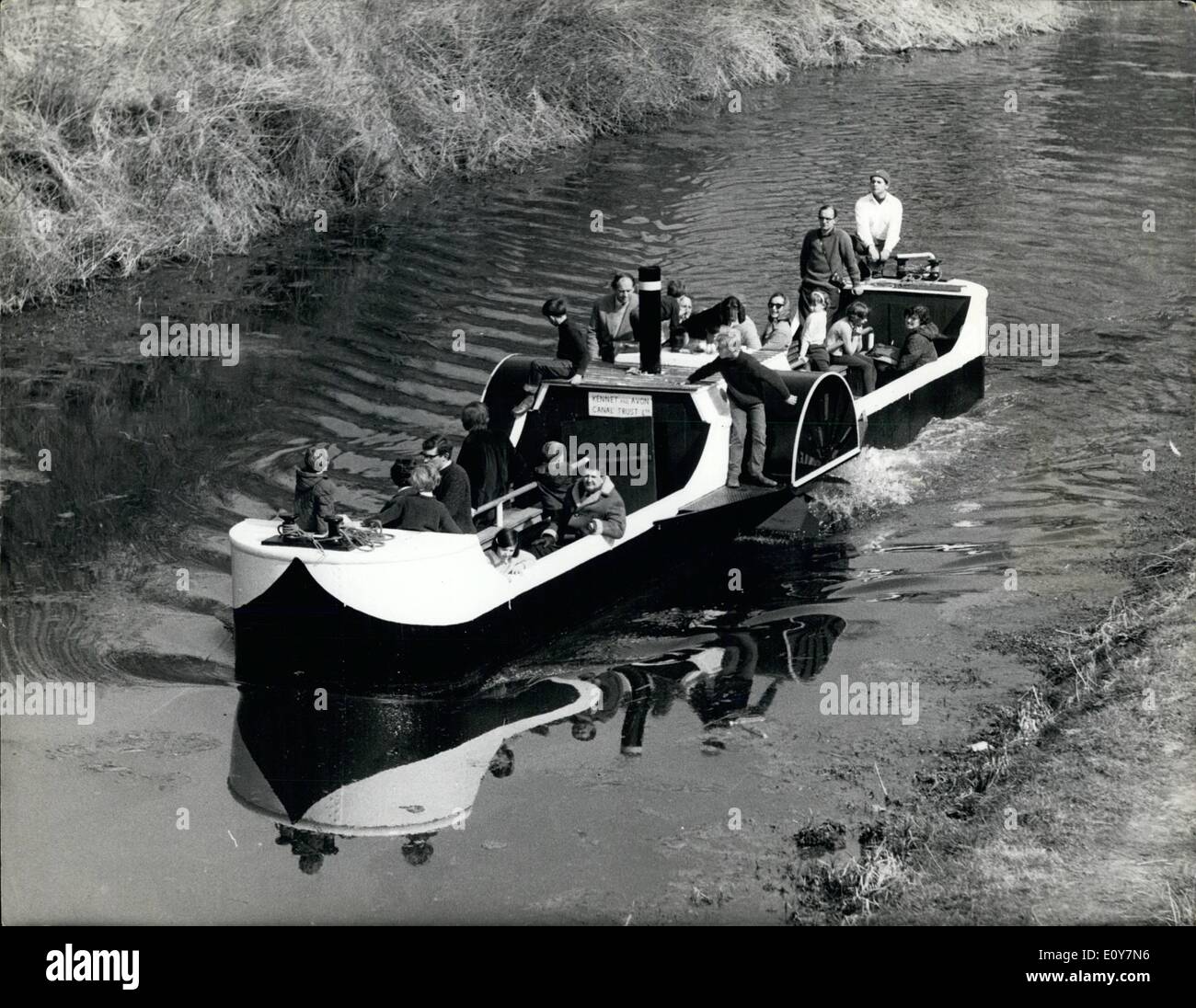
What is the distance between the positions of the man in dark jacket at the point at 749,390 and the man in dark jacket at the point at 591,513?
185 cm

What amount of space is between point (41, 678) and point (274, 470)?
15.7 ft

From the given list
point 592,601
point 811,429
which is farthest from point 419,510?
point 811,429

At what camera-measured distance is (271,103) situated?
26281mm

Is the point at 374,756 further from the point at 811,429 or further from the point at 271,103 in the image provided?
the point at 271,103

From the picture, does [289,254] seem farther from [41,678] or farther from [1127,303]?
[41,678]

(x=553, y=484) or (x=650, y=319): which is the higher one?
(x=650, y=319)

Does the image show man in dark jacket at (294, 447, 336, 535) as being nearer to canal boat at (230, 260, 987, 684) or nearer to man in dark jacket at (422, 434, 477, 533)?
canal boat at (230, 260, 987, 684)

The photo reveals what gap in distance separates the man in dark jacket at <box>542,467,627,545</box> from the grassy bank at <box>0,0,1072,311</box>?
12.0 meters

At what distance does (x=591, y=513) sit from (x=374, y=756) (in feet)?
9.28

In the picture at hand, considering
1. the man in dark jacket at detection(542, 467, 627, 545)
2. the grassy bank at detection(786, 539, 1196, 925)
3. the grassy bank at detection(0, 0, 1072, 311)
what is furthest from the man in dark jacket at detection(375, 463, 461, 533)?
the grassy bank at detection(0, 0, 1072, 311)

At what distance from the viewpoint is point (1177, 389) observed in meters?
19.9

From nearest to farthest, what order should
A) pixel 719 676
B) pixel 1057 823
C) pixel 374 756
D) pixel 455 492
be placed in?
pixel 1057 823 < pixel 374 756 < pixel 719 676 < pixel 455 492

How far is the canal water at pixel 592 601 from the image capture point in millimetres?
10414

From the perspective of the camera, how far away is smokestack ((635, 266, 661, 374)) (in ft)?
49.2
